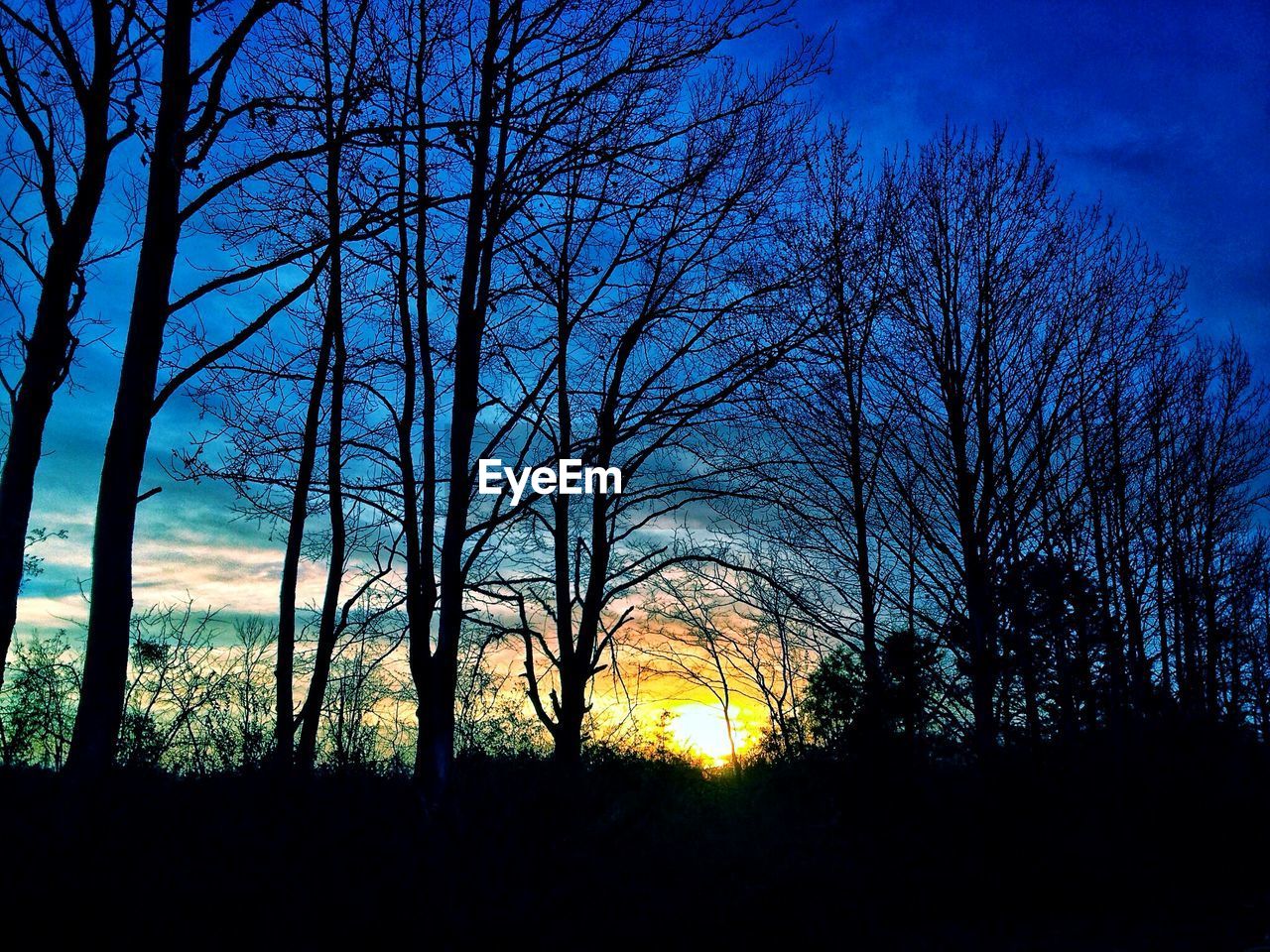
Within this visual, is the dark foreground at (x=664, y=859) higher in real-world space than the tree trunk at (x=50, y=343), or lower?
lower

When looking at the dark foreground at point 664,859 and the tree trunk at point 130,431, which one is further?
the tree trunk at point 130,431

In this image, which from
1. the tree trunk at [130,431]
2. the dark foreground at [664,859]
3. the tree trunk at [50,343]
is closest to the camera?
the dark foreground at [664,859]

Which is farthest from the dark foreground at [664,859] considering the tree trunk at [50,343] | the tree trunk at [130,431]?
the tree trunk at [50,343]

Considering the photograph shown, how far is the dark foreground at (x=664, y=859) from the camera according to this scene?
15.8 ft

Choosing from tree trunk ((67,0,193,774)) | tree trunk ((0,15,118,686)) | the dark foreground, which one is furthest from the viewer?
tree trunk ((0,15,118,686))

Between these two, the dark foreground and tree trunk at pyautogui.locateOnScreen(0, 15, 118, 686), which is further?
tree trunk at pyautogui.locateOnScreen(0, 15, 118, 686)

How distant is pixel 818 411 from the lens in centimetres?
1443

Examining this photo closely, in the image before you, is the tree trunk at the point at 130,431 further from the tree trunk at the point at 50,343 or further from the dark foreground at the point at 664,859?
the tree trunk at the point at 50,343

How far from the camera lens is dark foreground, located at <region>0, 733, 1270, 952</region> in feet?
15.8

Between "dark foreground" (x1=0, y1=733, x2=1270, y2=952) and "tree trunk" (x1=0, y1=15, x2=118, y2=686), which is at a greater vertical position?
"tree trunk" (x1=0, y1=15, x2=118, y2=686)

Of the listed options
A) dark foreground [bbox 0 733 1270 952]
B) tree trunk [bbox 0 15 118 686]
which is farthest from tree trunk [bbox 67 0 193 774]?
tree trunk [bbox 0 15 118 686]

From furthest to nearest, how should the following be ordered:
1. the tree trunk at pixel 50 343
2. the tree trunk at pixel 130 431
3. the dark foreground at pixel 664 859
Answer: the tree trunk at pixel 50 343, the tree trunk at pixel 130 431, the dark foreground at pixel 664 859

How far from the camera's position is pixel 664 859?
22.0 ft

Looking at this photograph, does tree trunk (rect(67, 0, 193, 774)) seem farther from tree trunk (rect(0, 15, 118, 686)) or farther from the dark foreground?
tree trunk (rect(0, 15, 118, 686))
